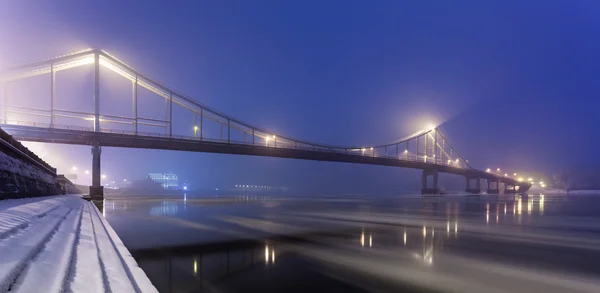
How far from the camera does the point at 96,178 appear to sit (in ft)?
152

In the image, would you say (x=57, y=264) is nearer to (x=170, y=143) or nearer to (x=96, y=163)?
(x=96, y=163)

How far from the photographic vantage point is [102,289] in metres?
3.57

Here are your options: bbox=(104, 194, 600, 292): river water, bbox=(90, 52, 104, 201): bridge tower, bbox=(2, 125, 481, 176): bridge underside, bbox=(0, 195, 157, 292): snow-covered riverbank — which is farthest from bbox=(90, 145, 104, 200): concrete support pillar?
bbox=(0, 195, 157, 292): snow-covered riverbank

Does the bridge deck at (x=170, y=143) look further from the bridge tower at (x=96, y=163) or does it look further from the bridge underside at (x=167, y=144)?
Answer: the bridge tower at (x=96, y=163)

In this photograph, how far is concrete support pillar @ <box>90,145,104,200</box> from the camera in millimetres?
43719

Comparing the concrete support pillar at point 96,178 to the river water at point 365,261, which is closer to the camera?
the river water at point 365,261

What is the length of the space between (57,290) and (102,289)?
492 millimetres

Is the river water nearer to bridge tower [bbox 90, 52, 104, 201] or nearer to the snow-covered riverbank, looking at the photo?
the snow-covered riverbank

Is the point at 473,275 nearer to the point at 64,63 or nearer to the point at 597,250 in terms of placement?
the point at 597,250

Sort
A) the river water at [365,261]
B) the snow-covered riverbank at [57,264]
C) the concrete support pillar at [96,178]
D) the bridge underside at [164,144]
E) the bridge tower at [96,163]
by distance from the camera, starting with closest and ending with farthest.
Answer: the snow-covered riverbank at [57,264] → the river water at [365,261] → the concrete support pillar at [96,178] → the bridge tower at [96,163] → the bridge underside at [164,144]

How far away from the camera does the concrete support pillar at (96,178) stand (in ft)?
143

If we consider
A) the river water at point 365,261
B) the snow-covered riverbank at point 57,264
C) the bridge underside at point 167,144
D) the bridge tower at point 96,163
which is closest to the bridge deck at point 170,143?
the bridge underside at point 167,144

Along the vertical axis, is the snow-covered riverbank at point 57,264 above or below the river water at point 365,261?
above

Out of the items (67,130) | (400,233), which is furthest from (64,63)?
(400,233)
